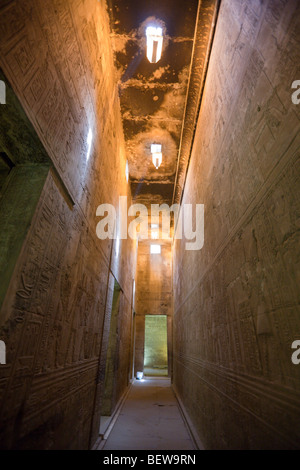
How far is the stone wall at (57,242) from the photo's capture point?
5.32 feet

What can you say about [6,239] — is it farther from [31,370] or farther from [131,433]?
[131,433]

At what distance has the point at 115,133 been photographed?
5266mm

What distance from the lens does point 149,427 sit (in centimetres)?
462

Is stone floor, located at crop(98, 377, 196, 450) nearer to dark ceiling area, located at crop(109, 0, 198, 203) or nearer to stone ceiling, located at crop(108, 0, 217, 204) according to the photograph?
stone ceiling, located at crop(108, 0, 217, 204)

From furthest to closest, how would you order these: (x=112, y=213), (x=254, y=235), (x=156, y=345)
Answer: (x=156, y=345), (x=112, y=213), (x=254, y=235)

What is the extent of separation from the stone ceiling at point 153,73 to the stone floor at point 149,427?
21.9ft

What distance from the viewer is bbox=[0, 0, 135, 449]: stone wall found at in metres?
1.62

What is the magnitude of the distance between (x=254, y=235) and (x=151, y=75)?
4.74 metres

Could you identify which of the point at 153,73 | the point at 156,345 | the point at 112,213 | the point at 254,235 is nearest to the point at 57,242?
the point at 254,235

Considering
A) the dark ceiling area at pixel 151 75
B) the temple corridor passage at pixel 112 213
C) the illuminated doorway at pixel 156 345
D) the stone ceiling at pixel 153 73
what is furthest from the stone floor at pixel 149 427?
the illuminated doorway at pixel 156 345

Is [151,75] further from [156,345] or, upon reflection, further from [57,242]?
[156,345]

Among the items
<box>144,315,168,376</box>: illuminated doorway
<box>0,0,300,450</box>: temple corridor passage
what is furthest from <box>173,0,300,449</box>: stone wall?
<box>144,315,168,376</box>: illuminated doorway

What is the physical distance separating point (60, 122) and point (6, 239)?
134cm

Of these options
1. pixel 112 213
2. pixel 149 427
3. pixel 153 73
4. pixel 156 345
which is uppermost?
pixel 153 73
